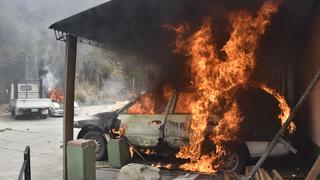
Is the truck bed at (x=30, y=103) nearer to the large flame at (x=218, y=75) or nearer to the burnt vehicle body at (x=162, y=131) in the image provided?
the burnt vehicle body at (x=162, y=131)

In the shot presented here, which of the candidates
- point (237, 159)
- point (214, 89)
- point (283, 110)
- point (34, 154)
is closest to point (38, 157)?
point (34, 154)

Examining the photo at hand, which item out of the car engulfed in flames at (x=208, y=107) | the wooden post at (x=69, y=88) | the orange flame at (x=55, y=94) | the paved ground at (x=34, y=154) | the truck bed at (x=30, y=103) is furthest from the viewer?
the orange flame at (x=55, y=94)

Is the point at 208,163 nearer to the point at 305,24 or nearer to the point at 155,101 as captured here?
the point at 155,101

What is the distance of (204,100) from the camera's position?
7.73 metres

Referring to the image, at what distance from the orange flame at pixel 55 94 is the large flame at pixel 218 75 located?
18578 millimetres

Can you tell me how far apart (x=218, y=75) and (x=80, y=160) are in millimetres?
3492

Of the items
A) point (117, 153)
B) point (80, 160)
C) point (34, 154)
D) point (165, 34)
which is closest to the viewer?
point (80, 160)

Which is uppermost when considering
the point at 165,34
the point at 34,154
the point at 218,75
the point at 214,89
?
the point at 165,34

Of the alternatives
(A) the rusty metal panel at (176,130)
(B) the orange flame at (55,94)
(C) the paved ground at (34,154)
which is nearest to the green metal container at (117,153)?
(C) the paved ground at (34,154)

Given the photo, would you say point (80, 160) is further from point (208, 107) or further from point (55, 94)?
point (55, 94)

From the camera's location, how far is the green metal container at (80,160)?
627 cm

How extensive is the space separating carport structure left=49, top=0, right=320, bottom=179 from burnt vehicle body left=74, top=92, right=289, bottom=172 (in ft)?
4.20

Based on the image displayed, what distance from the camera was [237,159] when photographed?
732cm

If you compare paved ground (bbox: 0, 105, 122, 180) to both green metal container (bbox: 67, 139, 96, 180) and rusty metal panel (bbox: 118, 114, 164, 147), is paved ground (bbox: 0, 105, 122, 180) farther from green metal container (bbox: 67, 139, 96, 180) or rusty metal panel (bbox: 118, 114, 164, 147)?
rusty metal panel (bbox: 118, 114, 164, 147)
